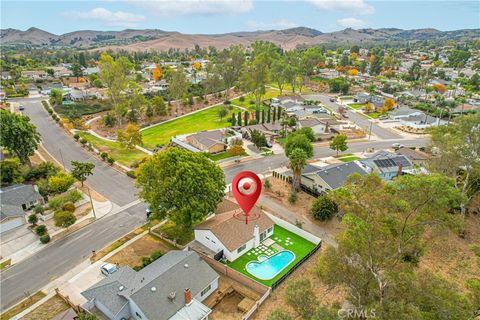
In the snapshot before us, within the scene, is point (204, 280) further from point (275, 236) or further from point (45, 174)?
point (45, 174)

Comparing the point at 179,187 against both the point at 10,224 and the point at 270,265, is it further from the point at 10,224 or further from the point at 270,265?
the point at 10,224

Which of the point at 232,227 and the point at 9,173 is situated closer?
the point at 232,227

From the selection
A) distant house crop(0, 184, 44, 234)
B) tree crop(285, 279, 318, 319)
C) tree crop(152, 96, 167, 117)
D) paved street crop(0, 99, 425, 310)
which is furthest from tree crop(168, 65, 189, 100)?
tree crop(285, 279, 318, 319)

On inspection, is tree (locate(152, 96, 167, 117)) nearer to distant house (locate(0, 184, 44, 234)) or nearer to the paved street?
the paved street

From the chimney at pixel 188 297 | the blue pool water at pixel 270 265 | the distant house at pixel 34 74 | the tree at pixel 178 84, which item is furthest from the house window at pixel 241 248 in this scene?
the distant house at pixel 34 74

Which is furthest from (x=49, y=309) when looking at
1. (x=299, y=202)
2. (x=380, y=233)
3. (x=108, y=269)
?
(x=299, y=202)

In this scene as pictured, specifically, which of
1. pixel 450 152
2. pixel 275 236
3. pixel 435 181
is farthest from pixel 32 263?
pixel 450 152

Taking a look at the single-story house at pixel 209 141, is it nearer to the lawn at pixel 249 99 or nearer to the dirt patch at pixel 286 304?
the lawn at pixel 249 99
